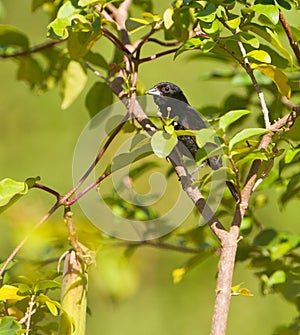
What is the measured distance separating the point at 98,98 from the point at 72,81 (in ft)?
0.27

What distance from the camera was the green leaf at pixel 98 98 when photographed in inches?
69.3

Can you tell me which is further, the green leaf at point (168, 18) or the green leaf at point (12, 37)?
the green leaf at point (12, 37)

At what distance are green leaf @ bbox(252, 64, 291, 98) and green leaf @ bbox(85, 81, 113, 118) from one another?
1.63ft

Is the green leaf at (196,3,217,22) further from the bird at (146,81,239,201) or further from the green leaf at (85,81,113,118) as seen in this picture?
the green leaf at (85,81,113,118)

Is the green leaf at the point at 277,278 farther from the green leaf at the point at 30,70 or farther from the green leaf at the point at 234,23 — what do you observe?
the green leaf at the point at 30,70

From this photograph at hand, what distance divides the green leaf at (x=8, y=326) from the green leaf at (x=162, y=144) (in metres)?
0.30

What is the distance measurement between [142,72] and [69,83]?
1899 mm

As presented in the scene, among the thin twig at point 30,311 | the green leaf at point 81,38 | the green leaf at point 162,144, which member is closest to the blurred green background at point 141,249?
the green leaf at point 81,38

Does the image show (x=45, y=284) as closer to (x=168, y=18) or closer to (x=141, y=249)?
(x=168, y=18)

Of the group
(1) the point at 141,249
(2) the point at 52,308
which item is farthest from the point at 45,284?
(1) the point at 141,249

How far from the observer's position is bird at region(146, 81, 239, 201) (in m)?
1.40

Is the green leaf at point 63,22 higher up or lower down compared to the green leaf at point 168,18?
lower down

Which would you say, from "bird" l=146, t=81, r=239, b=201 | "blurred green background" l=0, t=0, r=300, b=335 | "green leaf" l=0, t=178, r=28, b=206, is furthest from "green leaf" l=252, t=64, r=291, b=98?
"blurred green background" l=0, t=0, r=300, b=335

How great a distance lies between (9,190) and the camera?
4.20 feet
